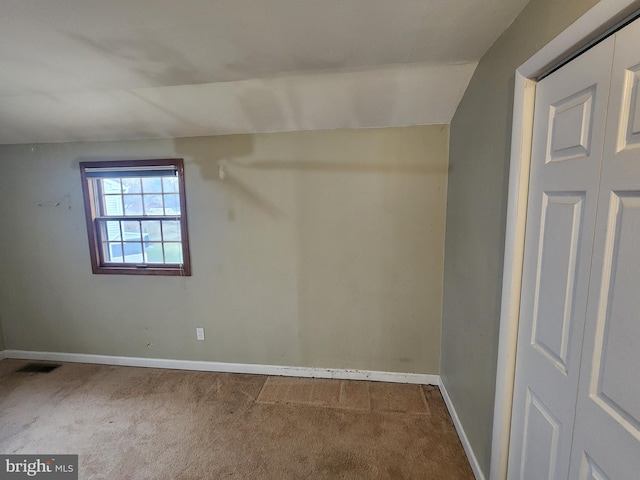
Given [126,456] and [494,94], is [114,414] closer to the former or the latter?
[126,456]

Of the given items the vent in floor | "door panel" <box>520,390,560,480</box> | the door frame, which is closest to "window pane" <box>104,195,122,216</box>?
the vent in floor

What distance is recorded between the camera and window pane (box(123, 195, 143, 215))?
258 cm

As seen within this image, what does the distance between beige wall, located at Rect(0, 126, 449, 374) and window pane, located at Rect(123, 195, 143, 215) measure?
1.25 feet

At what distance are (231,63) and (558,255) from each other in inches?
72.6

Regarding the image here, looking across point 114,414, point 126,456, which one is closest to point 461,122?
point 126,456

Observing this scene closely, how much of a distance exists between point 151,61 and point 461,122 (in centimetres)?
194

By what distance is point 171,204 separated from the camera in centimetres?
254

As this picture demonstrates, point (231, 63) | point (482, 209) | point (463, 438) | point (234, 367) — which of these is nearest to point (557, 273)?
point (482, 209)

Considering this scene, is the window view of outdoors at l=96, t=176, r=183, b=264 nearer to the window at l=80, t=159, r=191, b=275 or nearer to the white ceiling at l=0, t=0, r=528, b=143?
the window at l=80, t=159, r=191, b=275

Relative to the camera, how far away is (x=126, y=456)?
1754 mm

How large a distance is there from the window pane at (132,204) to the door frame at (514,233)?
2.85 m

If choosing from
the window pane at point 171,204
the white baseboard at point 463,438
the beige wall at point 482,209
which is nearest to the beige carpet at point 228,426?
the white baseboard at point 463,438

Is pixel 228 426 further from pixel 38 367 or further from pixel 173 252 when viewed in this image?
pixel 38 367

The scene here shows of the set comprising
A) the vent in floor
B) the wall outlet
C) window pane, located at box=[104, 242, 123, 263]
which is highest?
window pane, located at box=[104, 242, 123, 263]
